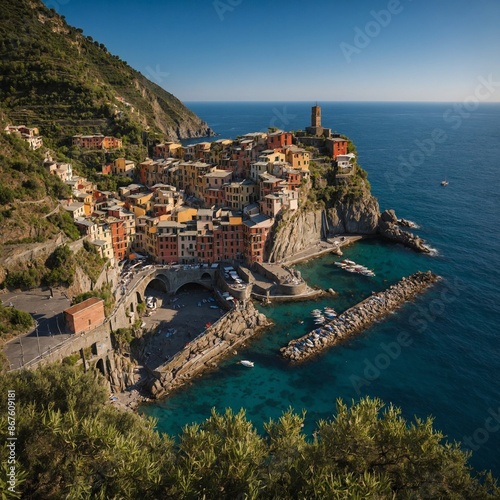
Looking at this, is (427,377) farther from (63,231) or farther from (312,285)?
(63,231)

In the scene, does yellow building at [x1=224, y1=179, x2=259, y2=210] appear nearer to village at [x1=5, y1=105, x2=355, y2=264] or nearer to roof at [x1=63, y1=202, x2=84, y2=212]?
village at [x1=5, y1=105, x2=355, y2=264]

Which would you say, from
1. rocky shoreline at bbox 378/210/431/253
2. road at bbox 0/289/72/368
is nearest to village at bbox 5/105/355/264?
road at bbox 0/289/72/368

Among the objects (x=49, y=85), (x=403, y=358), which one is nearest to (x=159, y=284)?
(x=403, y=358)

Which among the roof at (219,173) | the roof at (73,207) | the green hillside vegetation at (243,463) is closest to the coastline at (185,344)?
the green hillside vegetation at (243,463)

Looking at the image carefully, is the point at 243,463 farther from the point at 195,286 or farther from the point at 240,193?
the point at 240,193

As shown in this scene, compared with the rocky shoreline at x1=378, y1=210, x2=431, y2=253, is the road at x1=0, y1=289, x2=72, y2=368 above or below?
above

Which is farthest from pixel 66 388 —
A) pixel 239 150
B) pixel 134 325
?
pixel 239 150
